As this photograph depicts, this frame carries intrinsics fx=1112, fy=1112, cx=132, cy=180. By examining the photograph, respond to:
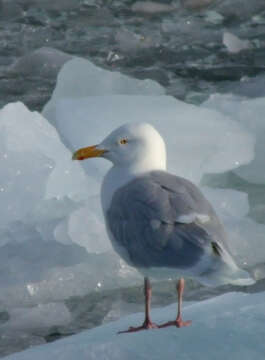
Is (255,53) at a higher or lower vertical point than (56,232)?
lower

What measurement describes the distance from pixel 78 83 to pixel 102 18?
5.10ft

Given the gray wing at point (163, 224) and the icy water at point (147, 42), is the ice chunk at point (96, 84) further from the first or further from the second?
the gray wing at point (163, 224)

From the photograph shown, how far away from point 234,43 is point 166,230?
307cm

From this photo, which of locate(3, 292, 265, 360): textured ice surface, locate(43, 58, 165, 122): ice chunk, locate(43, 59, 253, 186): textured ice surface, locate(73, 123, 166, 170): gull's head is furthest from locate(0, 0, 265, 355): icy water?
locate(3, 292, 265, 360): textured ice surface

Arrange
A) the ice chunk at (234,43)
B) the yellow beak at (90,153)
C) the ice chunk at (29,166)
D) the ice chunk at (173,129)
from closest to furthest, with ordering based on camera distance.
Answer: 1. the yellow beak at (90,153)
2. the ice chunk at (29,166)
3. the ice chunk at (173,129)
4. the ice chunk at (234,43)

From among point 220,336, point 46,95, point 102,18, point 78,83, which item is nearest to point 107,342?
point 220,336

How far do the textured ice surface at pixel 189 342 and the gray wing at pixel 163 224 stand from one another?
0.57 feet

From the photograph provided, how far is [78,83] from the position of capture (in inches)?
186

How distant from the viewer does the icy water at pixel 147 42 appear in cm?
525

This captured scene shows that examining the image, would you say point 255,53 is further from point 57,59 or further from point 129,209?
point 129,209

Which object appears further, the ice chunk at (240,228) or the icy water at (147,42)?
the icy water at (147,42)

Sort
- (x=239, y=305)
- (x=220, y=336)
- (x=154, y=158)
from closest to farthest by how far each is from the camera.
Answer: (x=220, y=336) < (x=239, y=305) < (x=154, y=158)

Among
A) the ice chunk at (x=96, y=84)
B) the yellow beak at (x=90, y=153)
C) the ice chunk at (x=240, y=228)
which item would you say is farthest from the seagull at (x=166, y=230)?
the ice chunk at (x=96, y=84)

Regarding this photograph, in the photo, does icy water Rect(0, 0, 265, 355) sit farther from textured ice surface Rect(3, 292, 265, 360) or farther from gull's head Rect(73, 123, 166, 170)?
textured ice surface Rect(3, 292, 265, 360)
